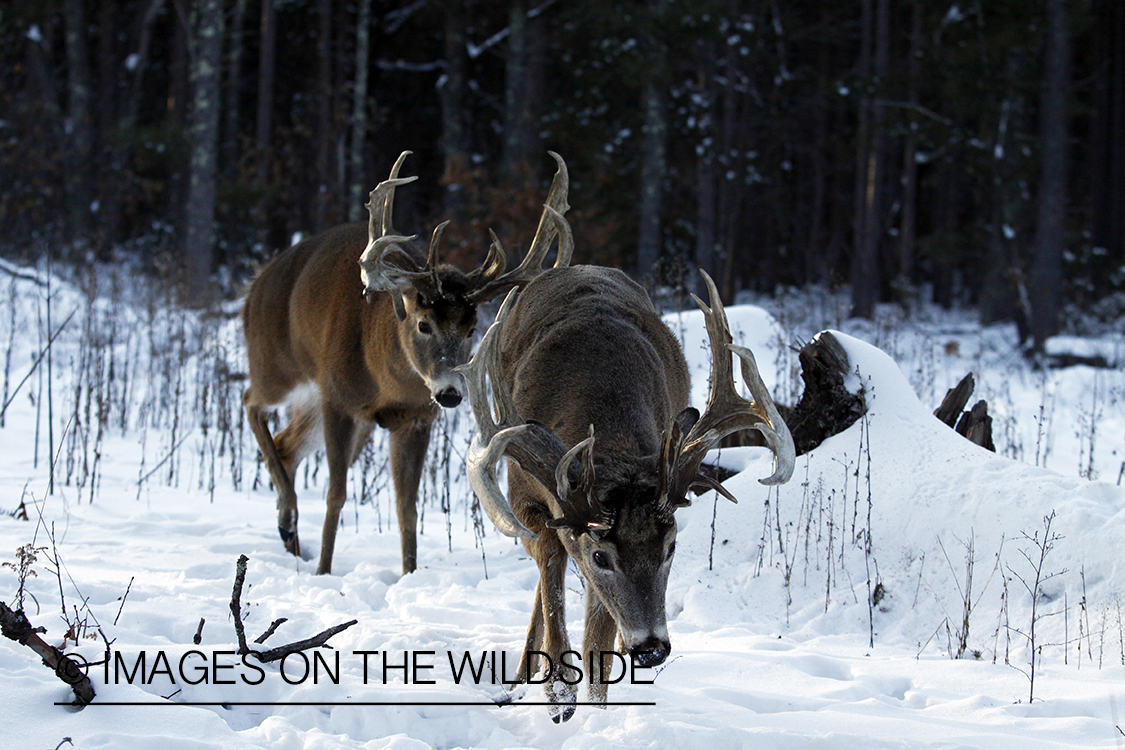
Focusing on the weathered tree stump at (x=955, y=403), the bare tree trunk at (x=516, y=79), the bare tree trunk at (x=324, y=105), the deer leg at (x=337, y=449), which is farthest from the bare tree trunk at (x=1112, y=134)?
the deer leg at (x=337, y=449)

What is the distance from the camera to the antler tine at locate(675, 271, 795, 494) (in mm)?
3355

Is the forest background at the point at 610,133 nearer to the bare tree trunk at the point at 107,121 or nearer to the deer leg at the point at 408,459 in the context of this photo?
the bare tree trunk at the point at 107,121

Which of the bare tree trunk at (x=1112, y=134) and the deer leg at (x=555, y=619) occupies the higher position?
the bare tree trunk at (x=1112, y=134)

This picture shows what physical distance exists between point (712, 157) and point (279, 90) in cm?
1621

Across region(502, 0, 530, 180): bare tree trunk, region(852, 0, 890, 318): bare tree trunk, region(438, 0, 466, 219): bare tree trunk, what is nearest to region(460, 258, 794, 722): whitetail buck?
region(502, 0, 530, 180): bare tree trunk

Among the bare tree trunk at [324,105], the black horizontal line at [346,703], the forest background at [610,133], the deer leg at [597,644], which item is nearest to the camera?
the black horizontal line at [346,703]

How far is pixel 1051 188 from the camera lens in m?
16.7

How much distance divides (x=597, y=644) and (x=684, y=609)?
1436 mm

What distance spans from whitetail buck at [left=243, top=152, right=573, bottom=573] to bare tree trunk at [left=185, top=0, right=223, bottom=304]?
8.95 meters

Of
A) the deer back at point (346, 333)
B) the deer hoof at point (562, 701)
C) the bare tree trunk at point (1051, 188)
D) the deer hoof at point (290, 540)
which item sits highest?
the bare tree trunk at point (1051, 188)

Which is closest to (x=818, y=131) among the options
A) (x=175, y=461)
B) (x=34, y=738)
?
(x=175, y=461)

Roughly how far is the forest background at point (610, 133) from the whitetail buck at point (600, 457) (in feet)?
18.8

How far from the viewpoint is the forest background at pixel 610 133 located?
54.8 feet

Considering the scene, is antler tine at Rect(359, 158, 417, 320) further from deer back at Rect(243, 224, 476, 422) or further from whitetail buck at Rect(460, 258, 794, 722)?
whitetail buck at Rect(460, 258, 794, 722)
